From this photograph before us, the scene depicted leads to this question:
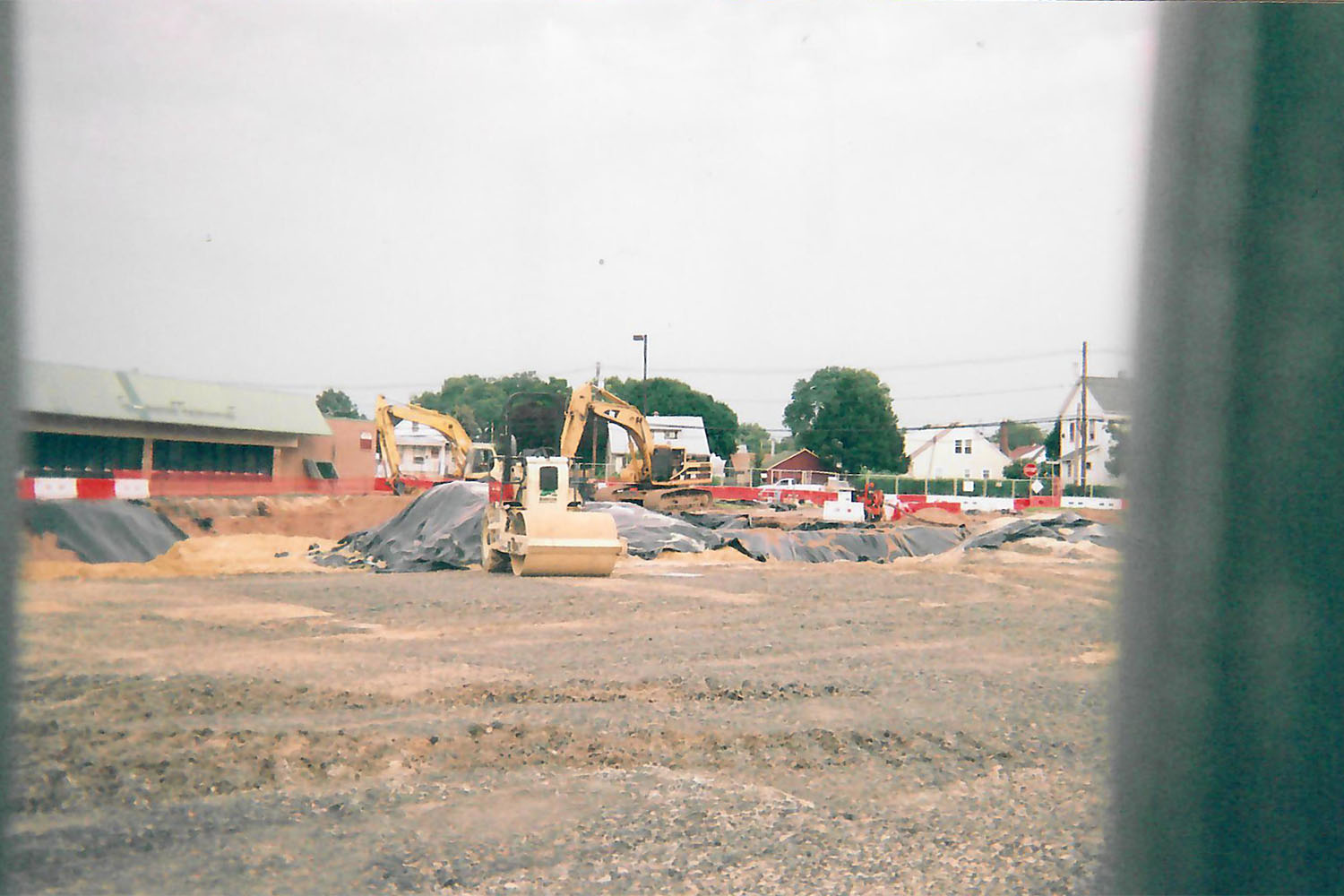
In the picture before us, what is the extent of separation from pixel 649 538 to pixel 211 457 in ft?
26.9

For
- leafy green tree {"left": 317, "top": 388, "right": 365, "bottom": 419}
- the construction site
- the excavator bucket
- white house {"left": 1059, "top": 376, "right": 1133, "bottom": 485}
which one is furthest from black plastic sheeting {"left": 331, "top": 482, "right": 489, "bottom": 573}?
white house {"left": 1059, "top": 376, "right": 1133, "bottom": 485}

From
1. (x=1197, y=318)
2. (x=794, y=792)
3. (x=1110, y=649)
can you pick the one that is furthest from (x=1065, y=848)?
(x=1197, y=318)

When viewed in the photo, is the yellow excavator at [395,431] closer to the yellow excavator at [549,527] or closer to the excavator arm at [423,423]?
the excavator arm at [423,423]

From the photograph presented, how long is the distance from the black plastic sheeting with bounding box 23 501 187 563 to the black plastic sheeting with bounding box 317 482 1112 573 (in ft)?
9.22

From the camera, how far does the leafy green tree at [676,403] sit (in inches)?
897

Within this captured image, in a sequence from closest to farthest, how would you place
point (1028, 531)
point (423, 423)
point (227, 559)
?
point (227, 559), point (1028, 531), point (423, 423)

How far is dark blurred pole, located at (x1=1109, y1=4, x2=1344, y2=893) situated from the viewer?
107cm

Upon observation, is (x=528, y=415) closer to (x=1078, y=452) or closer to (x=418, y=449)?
(x=418, y=449)

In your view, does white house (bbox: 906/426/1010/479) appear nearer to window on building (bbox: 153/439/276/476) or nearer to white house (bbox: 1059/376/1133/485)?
window on building (bbox: 153/439/276/476)

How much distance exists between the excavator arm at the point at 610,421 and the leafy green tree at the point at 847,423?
5.74m

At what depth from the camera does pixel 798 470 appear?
25.1 m

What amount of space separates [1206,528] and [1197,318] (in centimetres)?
24

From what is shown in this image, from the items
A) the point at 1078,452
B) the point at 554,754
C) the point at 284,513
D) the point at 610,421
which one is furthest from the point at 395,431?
the point at 1078,452

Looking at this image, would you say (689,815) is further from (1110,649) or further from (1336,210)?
(1336,210)
